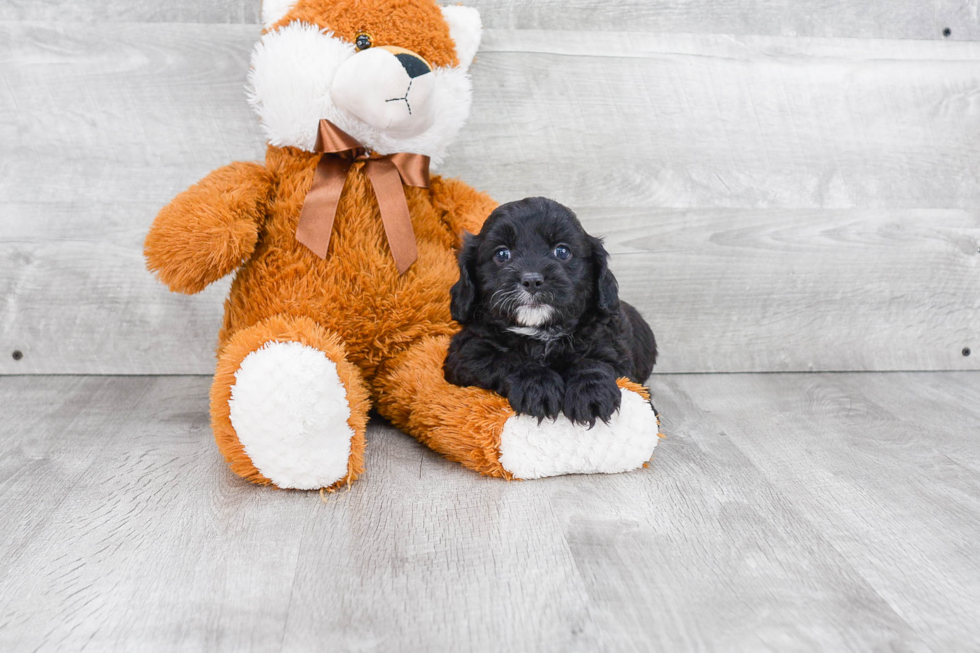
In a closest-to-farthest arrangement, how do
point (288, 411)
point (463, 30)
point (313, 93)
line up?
point (288, 411) < point (313, 93) < point (463, 30)

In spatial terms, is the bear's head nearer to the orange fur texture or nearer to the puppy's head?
the orange fur texture

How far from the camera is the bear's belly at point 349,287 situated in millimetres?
1532

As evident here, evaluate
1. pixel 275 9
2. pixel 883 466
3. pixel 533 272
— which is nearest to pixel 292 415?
pixel 533 272

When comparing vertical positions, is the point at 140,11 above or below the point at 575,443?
above

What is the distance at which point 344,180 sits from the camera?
5.15 feet

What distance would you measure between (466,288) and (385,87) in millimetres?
396

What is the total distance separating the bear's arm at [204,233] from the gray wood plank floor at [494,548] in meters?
0.35

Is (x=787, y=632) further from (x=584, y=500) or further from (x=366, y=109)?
(x=366, y=109)

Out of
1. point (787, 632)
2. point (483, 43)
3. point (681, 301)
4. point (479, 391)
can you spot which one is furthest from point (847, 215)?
point (787, 632)

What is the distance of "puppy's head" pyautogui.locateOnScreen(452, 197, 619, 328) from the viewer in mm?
1310

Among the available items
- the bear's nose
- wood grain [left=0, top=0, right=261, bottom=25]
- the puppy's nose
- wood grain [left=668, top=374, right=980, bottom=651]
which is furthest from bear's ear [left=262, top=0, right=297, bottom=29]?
wood grain [left=668, top=374, right=980, bottom=651]

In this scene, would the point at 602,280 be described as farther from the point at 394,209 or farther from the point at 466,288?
the point at 394,209

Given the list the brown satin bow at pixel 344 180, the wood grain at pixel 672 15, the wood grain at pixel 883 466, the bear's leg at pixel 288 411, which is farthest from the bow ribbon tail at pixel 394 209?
the wood grain at pixel 883 466

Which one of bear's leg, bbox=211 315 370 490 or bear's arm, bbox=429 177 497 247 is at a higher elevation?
bear's arm, bbox=429 177 497 247
